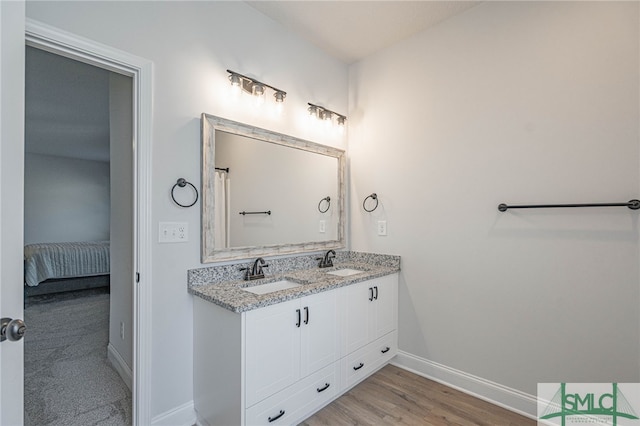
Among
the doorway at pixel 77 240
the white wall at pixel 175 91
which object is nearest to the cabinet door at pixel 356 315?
the white wall at pixel 175 91

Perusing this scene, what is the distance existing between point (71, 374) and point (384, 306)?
2594mm

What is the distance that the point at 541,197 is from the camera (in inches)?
75.8

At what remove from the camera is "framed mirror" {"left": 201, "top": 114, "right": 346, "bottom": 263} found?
1980 millimetres

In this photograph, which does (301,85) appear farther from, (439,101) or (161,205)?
(161,205)

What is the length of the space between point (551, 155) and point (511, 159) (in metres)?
0.22

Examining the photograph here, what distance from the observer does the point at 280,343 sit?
1.69m

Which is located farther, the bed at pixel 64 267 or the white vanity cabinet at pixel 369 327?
the bed at pixel 64 267

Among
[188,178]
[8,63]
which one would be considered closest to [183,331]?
[188,178]

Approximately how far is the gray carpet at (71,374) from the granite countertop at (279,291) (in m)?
1.00

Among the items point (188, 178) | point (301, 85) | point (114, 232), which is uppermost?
point (301, 85)

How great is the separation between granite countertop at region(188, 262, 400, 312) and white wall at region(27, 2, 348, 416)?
222 millimetres

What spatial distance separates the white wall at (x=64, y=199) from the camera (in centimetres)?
617

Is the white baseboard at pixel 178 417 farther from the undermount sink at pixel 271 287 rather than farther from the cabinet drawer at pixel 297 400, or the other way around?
the undermount sink at pixel 271 287

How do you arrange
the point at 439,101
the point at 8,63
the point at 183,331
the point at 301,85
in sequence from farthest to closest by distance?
the point at 301,85 → the point at 439,101 → the point at 183,331 → the point at 8,63
